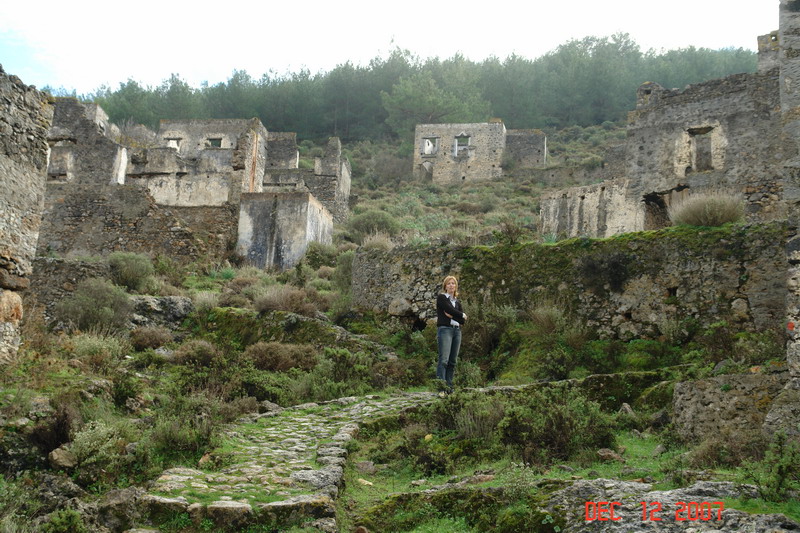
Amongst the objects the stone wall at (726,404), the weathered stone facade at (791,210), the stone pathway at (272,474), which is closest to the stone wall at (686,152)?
the weathered stone facade at (791,210)

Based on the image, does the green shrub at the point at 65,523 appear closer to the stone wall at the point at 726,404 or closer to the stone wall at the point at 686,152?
the stone wall at the point at 726,404

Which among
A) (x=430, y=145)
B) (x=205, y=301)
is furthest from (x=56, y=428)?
(x=430, y=145)

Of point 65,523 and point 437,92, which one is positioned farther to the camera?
point 437,92

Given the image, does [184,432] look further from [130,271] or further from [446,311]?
[130,271]

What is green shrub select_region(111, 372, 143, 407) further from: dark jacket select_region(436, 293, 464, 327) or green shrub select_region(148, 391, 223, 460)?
dark jacket select_region(436, 293, 464, 327)

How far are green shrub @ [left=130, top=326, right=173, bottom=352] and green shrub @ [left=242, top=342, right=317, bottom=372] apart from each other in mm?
2075

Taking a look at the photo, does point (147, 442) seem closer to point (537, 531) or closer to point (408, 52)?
point (537, 531)

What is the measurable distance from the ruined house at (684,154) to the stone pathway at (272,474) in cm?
1195

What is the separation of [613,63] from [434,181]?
20913mm

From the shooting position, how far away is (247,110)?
177 ft

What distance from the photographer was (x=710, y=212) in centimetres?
1163

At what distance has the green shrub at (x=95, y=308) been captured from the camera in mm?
13523

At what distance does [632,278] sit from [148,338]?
8417 millimetres

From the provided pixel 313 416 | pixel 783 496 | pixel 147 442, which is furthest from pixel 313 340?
pixel 783 496
